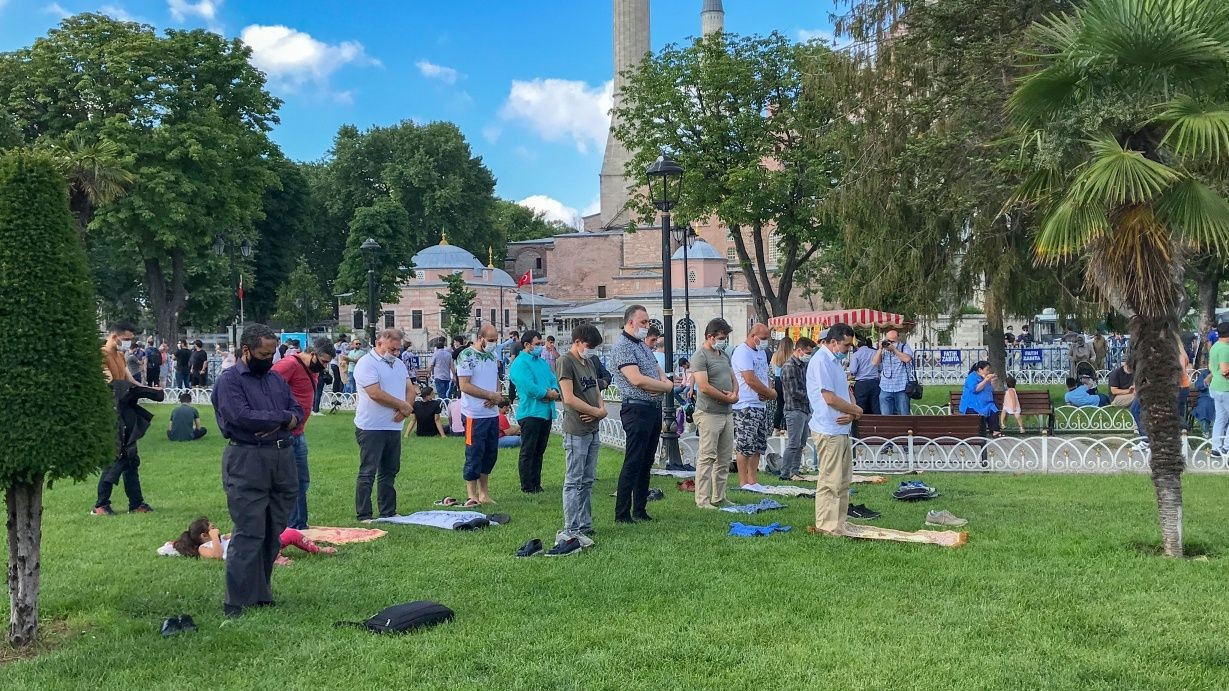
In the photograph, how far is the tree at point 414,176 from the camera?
6962cm

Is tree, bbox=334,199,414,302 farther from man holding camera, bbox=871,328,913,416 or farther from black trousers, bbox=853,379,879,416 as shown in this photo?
man holding camera, bbox=871,328,913,416

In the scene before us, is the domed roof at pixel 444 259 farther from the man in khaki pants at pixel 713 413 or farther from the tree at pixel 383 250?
the man in khaki pants at pixel 713 413

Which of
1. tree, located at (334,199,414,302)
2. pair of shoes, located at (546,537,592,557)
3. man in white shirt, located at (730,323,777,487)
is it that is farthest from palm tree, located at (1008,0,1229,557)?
tree, located at (334,199,414,302)

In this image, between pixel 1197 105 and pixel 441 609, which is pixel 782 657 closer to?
pixel 441 609

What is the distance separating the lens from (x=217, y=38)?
A: 37.2 m

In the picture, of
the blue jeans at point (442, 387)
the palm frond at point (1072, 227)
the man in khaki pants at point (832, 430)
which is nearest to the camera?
the palm frond at point (1072, 227)

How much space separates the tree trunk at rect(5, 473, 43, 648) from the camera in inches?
211

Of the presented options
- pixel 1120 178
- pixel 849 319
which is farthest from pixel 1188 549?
pixel 849 319

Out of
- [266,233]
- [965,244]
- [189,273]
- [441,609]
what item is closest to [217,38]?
[189,273]

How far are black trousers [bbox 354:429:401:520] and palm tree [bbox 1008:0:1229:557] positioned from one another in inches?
227

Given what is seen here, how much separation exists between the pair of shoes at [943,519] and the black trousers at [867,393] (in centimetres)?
727

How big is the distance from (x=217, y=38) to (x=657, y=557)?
3601cm

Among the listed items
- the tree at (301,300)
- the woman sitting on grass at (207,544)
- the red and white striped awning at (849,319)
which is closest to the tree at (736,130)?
the red and white striped awning at (849,319)

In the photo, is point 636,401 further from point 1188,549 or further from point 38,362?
point 38,362
